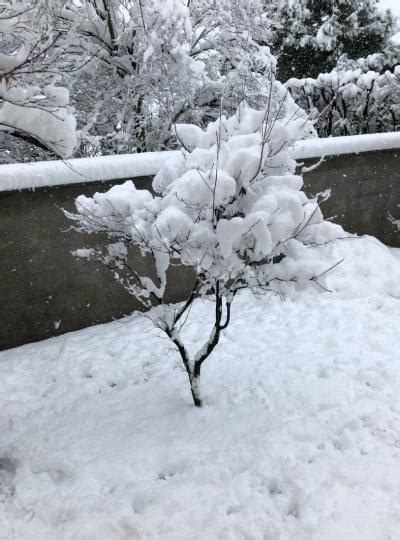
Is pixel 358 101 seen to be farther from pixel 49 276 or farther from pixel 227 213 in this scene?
pixel 227 213

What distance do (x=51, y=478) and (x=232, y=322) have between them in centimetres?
245

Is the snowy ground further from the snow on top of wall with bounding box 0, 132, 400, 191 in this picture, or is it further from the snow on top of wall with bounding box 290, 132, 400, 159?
the snow on top of wall with bounding box 290, 132, 400, 159

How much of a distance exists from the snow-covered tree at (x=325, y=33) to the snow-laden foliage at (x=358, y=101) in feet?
30.7

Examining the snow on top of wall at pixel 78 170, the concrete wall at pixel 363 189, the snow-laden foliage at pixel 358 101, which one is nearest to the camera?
the snow on top of wall at pixel 78 170

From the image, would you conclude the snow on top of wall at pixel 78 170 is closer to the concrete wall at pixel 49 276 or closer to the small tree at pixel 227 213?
the concrete wall at pixel 49 276

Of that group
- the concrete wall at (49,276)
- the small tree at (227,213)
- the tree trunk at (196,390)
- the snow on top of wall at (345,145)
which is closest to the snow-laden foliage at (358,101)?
the snow on top of wall at (345,145)

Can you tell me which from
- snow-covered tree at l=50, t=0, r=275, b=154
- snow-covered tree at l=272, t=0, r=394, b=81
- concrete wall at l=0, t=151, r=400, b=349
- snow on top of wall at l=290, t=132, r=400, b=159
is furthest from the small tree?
snow-covered tree at l=272, t=0, r=394, b=81

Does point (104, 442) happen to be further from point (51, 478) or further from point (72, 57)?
point (72, 57)

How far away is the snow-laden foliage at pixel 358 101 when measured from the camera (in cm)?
878

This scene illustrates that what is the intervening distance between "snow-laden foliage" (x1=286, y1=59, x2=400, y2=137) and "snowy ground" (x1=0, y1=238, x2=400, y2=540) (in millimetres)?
5686

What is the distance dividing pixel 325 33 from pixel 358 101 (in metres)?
10.3

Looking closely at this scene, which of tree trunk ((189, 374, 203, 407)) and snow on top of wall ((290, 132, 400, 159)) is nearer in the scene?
tree trunk ((189, 374, 203, 407))

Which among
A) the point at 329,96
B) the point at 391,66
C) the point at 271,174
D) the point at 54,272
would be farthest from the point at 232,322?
the point at 391,66

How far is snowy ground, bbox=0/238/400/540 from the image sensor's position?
250cm
